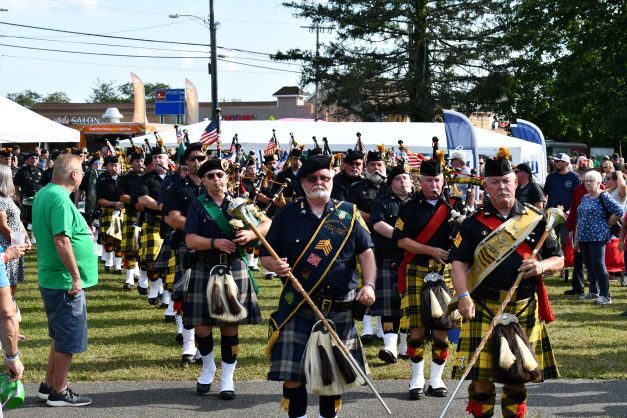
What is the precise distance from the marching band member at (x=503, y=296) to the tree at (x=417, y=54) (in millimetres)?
30186

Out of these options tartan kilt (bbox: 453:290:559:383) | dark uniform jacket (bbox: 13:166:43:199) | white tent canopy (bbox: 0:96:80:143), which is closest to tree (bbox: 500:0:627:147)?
white tent canopy (bbox: 0:96:80:143)

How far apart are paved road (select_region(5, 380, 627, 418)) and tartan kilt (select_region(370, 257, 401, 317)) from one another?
0.88 meters

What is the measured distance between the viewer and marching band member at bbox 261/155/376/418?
526 centimetres

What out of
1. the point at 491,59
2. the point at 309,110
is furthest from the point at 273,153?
the point at 309,110

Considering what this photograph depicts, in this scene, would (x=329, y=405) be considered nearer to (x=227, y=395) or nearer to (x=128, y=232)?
(x=227, y=395)

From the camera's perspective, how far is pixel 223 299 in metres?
6.60

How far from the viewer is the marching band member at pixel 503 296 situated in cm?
505

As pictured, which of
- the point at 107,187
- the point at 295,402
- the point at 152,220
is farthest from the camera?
the point at 107,187

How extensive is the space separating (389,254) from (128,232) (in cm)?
520

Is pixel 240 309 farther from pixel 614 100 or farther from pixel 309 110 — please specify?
pixel 309 110

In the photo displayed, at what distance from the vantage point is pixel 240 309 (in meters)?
6.66

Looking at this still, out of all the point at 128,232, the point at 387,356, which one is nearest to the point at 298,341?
the point at 387,356

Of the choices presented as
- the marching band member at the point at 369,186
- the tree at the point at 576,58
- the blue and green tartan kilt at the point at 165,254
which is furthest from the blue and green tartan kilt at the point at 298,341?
the tree at the point at 576,58

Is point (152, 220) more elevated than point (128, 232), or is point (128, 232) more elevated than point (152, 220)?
point (152, 220)
